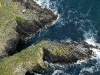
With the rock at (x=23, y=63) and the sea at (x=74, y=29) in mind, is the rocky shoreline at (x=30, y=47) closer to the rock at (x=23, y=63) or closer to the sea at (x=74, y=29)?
the rock at (x=23, y=63)

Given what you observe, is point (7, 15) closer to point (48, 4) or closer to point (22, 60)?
point (48, 4)

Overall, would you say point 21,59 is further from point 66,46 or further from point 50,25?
point 50,25

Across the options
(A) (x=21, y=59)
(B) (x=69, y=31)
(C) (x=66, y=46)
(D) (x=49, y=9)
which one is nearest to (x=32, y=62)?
(A) (x=21, y=59)

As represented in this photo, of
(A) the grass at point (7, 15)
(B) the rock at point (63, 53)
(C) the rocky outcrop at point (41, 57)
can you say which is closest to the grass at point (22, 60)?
(C) the rocky outcrop at point (41, 57)

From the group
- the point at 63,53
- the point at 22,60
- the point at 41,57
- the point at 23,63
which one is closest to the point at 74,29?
the point at 63,53

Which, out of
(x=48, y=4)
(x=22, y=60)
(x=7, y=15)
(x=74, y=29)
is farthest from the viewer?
(x=48, y=4)

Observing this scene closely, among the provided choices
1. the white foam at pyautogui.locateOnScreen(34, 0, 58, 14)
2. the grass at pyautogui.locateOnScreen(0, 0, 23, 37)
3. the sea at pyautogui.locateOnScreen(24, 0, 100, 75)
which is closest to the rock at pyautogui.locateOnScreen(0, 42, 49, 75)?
the sea at pyautogui.locateOnScreen(24, 0, 100, 75)

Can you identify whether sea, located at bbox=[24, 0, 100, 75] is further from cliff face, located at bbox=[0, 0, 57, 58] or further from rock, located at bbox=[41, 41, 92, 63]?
cliff face, located at bbox=[0, 0, 57, 58]
